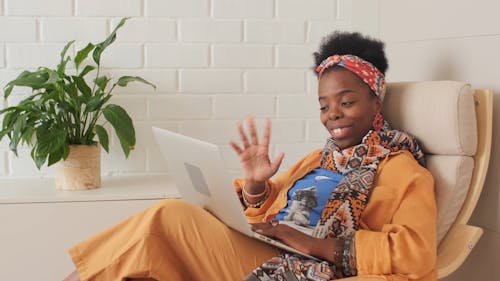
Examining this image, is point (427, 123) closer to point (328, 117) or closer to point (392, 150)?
point (392, 150)

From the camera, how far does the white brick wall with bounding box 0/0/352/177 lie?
9.42ft

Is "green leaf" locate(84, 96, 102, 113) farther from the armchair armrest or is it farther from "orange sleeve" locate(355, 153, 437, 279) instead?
the armchair armrest

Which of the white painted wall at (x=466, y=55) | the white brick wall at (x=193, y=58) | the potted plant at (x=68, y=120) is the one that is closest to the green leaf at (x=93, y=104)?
the potted plant at (x=68, y=120)

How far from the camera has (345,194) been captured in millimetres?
2031

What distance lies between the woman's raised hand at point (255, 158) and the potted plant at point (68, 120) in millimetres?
723

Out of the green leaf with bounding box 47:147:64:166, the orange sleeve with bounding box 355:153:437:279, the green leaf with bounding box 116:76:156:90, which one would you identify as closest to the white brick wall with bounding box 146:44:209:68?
the green leaf with bounding box 116:76:156:90

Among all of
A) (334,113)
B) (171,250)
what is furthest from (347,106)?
(171,250)

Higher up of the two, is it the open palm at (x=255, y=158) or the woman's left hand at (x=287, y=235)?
the open palm at (x=255, y=158)

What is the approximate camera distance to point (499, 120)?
7.09ft

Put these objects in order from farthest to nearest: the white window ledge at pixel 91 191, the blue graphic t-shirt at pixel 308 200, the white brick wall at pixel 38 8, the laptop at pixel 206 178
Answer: the white brick wall at pixel 38 8 → the white window ledge at pixel 91 191 → the blue graphic t-shirt at pixel 308 200 → the laptop at pixel 206 178

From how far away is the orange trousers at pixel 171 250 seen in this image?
184 centimetres

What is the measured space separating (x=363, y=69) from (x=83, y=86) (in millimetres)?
1067

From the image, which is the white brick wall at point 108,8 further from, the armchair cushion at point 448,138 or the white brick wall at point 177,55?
the armchair cushion at point 448,138

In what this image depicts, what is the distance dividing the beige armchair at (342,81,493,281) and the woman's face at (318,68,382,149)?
153 millimetres
